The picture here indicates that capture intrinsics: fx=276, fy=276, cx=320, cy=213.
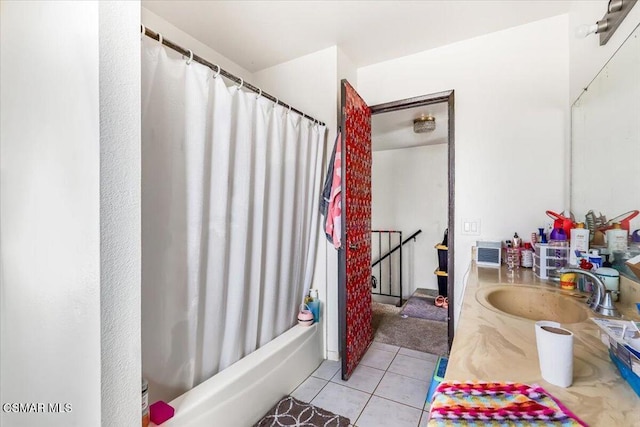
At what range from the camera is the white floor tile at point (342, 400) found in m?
1.57

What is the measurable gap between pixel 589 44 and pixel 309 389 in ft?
8.14

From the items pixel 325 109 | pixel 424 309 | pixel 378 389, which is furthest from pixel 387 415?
pixel 325 109

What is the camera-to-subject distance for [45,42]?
2.31 feet

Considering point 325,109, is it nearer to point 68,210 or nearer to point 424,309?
point 68,210

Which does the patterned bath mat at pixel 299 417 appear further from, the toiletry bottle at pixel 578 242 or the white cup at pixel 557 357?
the toiletry bottle at pixel 578 242

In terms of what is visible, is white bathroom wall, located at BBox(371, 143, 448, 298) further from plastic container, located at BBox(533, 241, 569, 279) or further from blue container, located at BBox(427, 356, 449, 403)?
plastic container, located at BBox(533, 241, 569, 279)

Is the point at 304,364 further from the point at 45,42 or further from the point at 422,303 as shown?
the point at 422,303

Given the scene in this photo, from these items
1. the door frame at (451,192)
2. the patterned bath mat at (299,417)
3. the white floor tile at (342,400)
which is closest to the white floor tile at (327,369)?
the white floor tile at (342,400)

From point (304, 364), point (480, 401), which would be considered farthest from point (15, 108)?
point (304, 364)

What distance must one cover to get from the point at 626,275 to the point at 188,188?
1.76 metres

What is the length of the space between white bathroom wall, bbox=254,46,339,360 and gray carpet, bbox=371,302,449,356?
0.64 meters

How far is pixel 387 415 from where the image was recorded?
1.55 metres

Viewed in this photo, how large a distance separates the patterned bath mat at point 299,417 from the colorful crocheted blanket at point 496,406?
3.95ft

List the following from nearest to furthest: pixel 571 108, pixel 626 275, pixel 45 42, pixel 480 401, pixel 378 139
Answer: pixel 480 401, pixel 45 42, pixel 626 275, pixel 571 108, pixel 378 139
